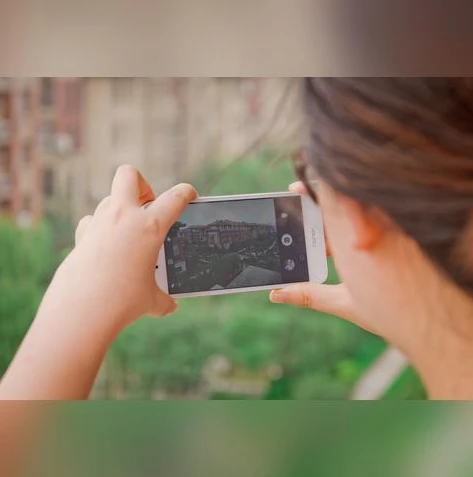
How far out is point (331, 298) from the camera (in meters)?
0.76

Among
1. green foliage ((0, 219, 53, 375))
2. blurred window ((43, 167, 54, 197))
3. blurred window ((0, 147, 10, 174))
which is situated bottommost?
green foliage ((0, 219, 53, 375))

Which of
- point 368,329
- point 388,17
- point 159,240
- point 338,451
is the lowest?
point 338,451

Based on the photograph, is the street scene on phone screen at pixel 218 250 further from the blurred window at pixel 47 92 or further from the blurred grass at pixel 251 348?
the blurred window at pixel 47 92

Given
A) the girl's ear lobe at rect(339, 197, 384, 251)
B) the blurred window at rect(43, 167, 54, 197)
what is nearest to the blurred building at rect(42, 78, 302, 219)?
the blurred window at rect(43, 167, 54, 197)

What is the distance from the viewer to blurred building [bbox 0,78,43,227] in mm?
774

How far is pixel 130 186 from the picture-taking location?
2.52 ft

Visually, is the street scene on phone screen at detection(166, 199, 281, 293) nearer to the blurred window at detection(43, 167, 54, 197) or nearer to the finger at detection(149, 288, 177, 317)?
the finger at detection(149, 288, 177, 317)

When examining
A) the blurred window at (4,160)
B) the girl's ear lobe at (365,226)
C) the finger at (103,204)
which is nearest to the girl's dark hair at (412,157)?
the girl's ear lobe at (365,226)

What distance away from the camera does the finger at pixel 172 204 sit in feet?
2.50

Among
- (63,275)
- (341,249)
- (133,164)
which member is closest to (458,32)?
(341,249)

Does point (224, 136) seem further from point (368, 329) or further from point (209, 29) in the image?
point (368, 329)

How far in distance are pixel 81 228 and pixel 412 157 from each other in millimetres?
354

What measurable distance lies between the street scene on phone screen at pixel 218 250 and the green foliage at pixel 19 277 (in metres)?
0.13

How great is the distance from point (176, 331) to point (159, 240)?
0.10 metres
